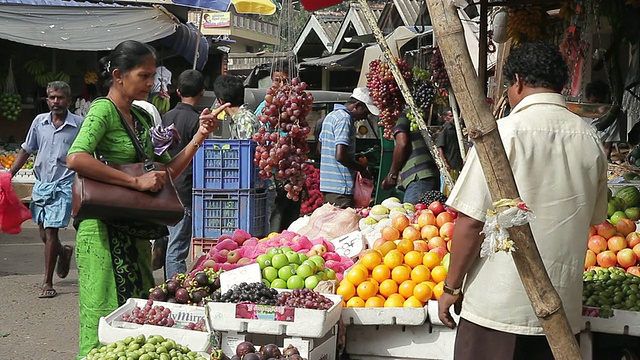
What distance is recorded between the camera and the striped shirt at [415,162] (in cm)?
820

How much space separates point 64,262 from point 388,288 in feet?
14.6

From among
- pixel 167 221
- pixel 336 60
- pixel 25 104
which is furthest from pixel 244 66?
pixel 167 221

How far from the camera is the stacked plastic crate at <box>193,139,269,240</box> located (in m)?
7.51

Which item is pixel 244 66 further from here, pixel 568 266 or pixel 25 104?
pixel 568 266

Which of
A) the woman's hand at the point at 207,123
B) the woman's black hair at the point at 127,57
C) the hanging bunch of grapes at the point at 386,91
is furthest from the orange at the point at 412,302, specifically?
the hanging bunch of grapes at the point at 386,91

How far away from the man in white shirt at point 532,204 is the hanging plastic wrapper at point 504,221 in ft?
2.79

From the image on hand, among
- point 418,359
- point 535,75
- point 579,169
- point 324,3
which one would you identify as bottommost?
point 418,359

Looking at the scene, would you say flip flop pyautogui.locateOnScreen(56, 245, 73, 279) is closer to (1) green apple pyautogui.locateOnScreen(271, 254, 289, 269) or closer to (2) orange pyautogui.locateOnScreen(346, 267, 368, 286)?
(1) green apple pyautogui.locateOnScreen(271, 254, 289, 269)

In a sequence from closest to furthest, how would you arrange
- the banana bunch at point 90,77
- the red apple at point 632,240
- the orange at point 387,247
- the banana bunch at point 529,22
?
the red apple at point 632,240 → the orange at point 387,247 → the banana bunch at point 529,22 → the banana bunch at point 90,77

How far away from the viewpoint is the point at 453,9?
199cm

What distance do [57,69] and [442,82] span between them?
9.59 m

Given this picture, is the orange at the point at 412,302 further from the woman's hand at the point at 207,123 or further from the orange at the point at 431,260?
the woman's hand at the point at 207,123

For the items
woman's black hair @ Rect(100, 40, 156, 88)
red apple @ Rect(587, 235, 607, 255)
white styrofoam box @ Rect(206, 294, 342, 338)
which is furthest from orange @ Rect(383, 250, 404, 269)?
woman's black hair @ Rect(100, 40, 156, 88)

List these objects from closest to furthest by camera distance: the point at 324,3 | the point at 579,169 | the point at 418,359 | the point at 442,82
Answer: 1. the point at 579,169
2. the point at 418,359
3. the point at 324,3
4. the point at 442,82
